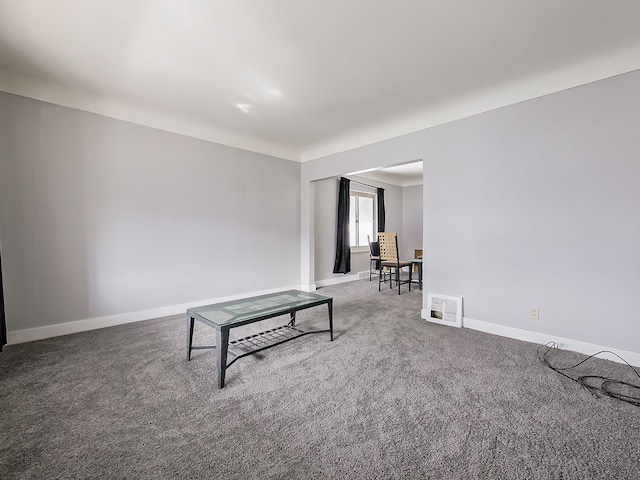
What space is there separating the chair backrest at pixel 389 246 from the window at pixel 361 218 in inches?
47.0

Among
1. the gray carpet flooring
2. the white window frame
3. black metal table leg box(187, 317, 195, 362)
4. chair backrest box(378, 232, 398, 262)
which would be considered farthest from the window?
black metal table leg box(187, 317, 195, 362)

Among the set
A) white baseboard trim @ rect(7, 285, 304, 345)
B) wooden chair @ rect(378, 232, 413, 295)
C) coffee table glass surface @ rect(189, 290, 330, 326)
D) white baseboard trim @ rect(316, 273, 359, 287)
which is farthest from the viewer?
white baseboard trim @ rect(316, 273, 359, 287)

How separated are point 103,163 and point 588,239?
4.85m

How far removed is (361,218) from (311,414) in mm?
5570

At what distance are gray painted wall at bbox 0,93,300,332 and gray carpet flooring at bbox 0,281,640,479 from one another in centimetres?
69

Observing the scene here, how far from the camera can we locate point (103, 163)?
3242 mm

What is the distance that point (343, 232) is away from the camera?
608 centimetres

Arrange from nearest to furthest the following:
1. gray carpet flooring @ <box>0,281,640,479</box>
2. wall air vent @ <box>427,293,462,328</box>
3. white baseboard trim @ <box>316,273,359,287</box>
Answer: gray carpet flooring @ <box>0,281,640,479</box>
wall air vent @ <box>427,293,462,328</box>
white baseboard trim @ <box>316,273,359,287</box>

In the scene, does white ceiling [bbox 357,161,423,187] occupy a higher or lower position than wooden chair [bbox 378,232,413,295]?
higher

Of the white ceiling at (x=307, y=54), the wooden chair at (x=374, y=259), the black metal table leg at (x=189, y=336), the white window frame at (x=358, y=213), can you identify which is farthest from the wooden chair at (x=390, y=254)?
the black metal table leg at (x=189, y=336)

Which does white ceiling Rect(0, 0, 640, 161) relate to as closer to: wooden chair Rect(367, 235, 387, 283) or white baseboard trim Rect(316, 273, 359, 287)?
wooden chair Rect(367, 235, 387, 283)

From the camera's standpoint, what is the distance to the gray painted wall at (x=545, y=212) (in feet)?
7.84

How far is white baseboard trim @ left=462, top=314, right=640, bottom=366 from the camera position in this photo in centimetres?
237

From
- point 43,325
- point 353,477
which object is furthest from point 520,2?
point 43,325
